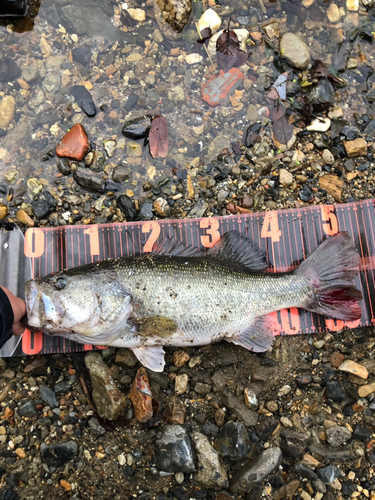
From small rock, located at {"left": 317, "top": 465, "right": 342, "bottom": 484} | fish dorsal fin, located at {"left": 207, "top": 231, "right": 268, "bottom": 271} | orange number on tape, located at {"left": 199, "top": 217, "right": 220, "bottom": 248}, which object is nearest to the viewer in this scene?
small rock, located at {"left": 317, "top": 465, "right": 342, "bottom": 484}

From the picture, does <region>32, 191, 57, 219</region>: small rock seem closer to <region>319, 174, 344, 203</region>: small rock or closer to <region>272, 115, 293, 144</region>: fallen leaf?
<region>272, 115, 293, 144</region>: fallen leaf

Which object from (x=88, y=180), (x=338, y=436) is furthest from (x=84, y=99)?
(x=338, y=436)

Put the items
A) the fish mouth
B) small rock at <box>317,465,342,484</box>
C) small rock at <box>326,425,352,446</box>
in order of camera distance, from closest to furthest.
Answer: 1. the fish mouth
2. small rock at <box>317,465,342,484</box>
3. small rock at <box>326,425,352,446</box>

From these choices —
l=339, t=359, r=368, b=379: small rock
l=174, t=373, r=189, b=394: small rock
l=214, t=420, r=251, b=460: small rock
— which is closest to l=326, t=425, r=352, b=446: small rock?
l=339, t=359, r=368, b=379: small rock

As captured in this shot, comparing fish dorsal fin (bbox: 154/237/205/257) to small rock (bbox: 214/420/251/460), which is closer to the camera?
small rock (bbox: 214/420/251/460)

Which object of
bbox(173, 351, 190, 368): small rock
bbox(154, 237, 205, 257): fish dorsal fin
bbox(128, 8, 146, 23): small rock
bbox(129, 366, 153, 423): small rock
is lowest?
bbox(129, 366, 153, 423): small rock

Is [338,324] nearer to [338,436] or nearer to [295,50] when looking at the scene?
[338,436]
